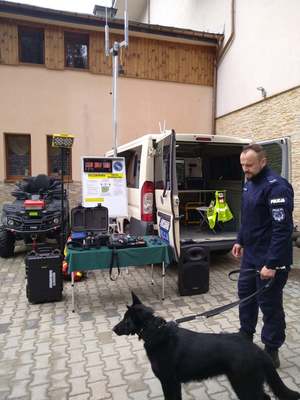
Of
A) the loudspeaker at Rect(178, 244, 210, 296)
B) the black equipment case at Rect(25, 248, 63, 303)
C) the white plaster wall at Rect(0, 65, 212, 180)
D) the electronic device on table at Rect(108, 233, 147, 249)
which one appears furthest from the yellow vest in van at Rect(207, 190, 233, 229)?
the white plaster wall at Rect(0, 65, 212, 180)

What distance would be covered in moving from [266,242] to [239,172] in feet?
12.8

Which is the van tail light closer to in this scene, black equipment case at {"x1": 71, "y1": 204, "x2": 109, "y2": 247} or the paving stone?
black equipment case at {"x1": 71, "y1": 204, "x2": 109, "y2": 247}

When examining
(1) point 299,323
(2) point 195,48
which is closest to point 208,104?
(2) point 195,48

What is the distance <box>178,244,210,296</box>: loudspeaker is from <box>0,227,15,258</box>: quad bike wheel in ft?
12.6

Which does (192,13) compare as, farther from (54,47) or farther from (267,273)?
(267,273)

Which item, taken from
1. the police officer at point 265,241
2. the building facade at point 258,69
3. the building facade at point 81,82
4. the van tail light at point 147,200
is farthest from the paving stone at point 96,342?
the building facade at point 81,82

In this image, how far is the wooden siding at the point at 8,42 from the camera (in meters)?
9.84

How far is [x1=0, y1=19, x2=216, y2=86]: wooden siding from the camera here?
9.93 metres

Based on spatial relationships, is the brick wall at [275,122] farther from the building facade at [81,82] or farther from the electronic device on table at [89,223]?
the electronic device on table at [89,223]

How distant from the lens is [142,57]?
36.4ft

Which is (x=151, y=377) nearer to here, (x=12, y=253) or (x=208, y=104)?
(x=12, y=253)

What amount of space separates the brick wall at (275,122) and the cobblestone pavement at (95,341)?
3665mm

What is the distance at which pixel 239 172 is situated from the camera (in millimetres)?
6438

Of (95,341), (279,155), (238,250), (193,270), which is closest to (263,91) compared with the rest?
(279,155)
